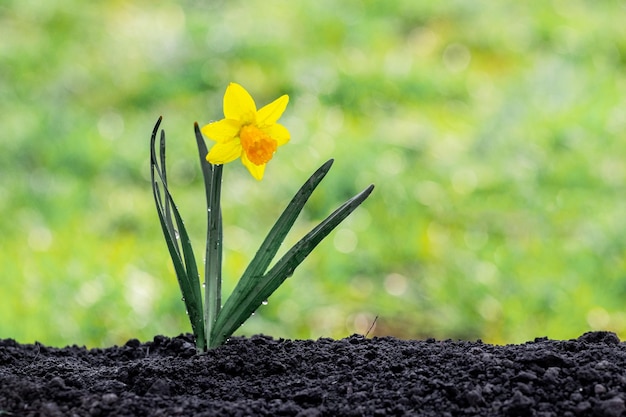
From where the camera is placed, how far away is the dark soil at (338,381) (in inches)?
62.1

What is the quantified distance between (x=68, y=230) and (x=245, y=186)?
1028 millimetres

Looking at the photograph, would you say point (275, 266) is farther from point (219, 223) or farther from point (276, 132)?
point (276, 132)

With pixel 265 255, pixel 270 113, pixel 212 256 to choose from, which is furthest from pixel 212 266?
pixel 270 113

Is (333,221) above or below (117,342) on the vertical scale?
below

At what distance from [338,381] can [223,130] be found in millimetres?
580

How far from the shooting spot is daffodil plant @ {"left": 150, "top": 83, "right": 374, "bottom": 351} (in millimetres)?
1797

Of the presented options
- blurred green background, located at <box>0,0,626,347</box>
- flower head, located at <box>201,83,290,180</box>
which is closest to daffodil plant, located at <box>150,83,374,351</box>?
flower head, located at <box>201,83,290,180</box>

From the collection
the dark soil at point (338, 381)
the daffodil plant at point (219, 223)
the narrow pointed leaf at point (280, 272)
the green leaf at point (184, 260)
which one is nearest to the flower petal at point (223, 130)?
the daffodil plant at point (219, 223)

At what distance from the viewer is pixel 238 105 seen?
1804mm

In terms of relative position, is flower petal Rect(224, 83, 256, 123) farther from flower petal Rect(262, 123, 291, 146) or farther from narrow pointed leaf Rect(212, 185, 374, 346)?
narrow pointed leaf Rect(212, 185, 374, 346)

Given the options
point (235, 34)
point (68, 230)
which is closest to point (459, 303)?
point (68, 230)

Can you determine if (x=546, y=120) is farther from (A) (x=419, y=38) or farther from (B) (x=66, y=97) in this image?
(B) (x=66, y=97)

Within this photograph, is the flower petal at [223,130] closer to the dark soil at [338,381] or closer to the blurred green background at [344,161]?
the dark soil at [338,381]

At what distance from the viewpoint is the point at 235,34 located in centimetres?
614
